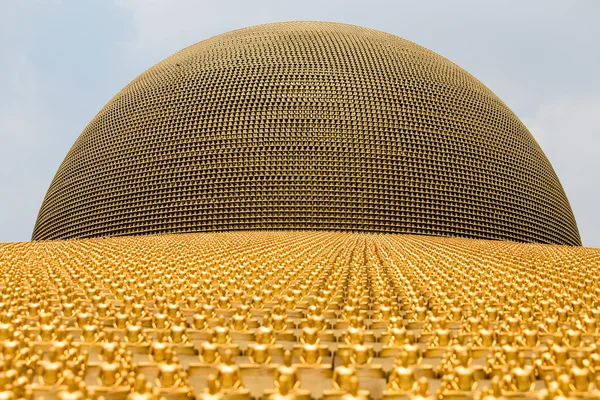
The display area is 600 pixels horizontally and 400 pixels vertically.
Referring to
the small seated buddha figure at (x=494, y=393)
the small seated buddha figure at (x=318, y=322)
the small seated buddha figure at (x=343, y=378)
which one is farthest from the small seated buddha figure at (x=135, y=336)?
the small seated buddha figure at (x=494, y=393)

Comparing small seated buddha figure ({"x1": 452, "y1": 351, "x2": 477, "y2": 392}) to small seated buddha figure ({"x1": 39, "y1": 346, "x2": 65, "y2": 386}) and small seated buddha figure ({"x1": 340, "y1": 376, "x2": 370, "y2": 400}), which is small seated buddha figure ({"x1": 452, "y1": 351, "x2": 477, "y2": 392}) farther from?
small seated buddha figure ({"x1": 39, "y1": 346, "x2": 65, "y2": 386})

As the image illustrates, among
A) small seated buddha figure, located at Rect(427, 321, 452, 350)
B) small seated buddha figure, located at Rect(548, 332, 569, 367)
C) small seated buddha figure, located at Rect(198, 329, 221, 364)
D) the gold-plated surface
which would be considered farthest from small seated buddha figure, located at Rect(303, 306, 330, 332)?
small seated buddha figure, located at Rect(548, 332, 569, 367)

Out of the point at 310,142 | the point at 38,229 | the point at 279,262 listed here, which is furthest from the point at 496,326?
the point at 38,229

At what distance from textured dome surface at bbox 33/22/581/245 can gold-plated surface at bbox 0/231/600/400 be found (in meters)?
11.6

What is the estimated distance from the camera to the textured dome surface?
1920cm

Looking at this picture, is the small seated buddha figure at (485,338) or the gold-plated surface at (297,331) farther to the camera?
the small seated buddha figure at (485,338)

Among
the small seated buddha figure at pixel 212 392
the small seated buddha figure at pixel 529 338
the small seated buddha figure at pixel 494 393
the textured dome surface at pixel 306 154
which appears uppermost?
the textured dome surface at pixel 306 154

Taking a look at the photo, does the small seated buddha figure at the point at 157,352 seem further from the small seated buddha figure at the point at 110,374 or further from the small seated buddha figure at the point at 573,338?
the small seated buddha figure at the point at 573,338

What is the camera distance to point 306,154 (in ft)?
64.3

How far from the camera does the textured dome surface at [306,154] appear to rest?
19203 mm

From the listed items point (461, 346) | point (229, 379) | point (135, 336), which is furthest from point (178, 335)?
point (461, 346)

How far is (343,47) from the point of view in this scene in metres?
23.6

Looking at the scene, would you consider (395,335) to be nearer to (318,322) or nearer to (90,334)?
(318,322)

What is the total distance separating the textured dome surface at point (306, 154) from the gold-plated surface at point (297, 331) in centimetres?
1160
